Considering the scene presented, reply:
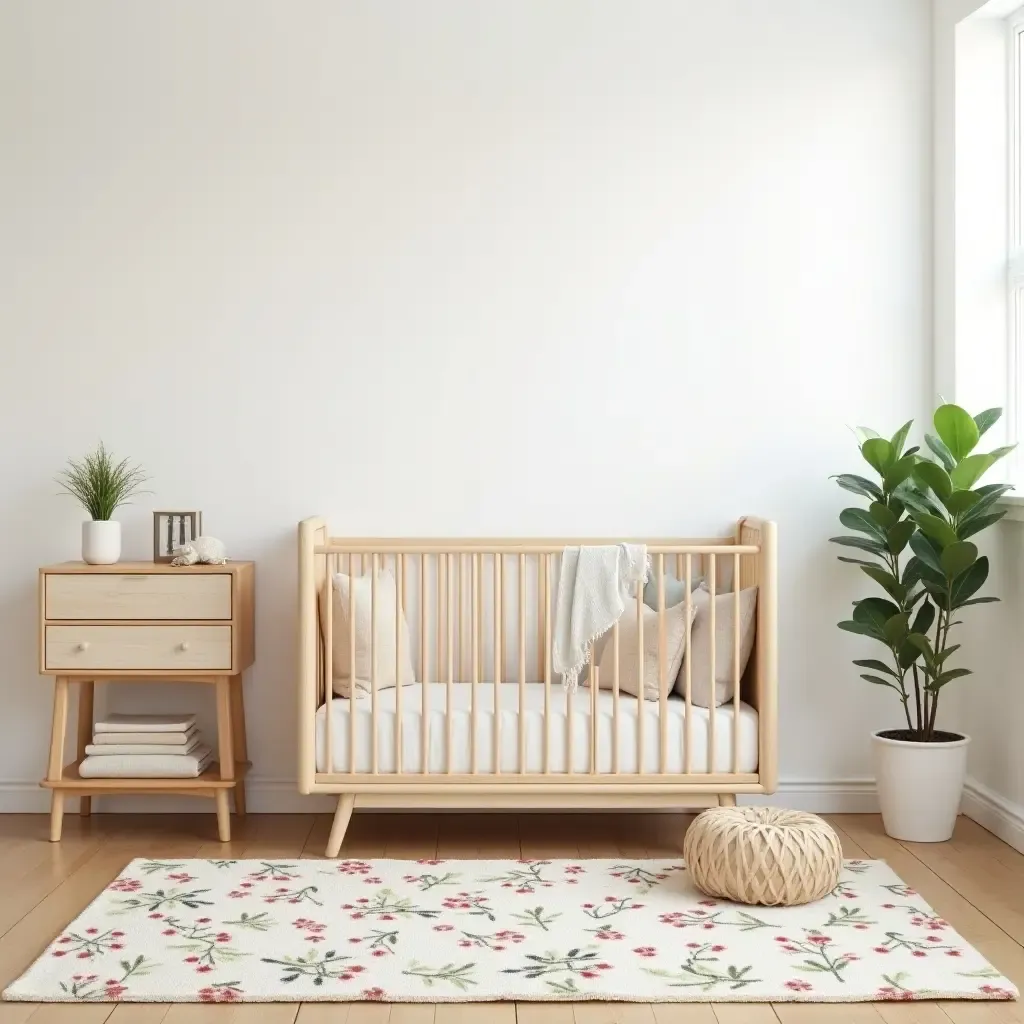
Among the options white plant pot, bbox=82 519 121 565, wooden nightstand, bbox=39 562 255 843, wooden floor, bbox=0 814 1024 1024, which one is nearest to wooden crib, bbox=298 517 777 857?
wooden floor, bbox=0 814 1024 1024

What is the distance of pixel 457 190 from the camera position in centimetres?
351

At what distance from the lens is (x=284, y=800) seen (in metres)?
3.51

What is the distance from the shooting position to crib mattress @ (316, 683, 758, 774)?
305 cm

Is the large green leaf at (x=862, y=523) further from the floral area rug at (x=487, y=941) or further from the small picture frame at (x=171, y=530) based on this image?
the small picture frame at (x=171, y=530)

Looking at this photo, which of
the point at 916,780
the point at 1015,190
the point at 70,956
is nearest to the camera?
the point at 70,956

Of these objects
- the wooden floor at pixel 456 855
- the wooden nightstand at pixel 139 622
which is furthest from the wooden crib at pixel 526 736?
the wooden nightstand at pixel 139 622

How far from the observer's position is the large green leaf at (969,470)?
122 inches

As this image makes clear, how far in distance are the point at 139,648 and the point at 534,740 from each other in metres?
1.05

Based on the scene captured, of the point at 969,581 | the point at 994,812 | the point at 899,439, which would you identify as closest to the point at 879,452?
the point at 899,439

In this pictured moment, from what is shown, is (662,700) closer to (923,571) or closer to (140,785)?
(923,571)

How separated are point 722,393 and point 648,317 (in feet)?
1.01

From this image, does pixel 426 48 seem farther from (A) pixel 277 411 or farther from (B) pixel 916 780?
(B) pixel 916 780

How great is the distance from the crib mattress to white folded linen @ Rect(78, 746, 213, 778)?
42cm

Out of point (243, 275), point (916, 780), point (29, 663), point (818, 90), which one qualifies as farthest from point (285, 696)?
point (818, 90)
